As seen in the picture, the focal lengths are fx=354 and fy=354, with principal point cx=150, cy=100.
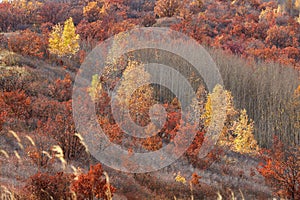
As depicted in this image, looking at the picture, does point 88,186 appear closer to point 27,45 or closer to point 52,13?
point 27,45

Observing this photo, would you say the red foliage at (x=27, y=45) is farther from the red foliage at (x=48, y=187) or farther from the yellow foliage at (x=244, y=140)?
the red foliage at (x=48, y=187)

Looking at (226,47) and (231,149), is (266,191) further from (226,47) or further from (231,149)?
(226,47)

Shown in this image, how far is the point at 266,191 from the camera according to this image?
1903 cm

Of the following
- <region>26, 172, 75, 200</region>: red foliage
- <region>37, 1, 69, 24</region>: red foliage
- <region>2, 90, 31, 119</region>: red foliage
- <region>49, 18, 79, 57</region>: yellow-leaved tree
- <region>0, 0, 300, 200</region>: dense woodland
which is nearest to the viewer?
<region>26, 172, 75, 200</region>: red foliage

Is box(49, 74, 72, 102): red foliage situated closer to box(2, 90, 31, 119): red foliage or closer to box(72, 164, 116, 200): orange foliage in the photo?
box(2, 90, 31, 119): red foliage

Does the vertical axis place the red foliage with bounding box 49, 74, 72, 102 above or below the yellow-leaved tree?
below

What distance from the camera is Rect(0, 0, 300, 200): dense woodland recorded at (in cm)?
1439

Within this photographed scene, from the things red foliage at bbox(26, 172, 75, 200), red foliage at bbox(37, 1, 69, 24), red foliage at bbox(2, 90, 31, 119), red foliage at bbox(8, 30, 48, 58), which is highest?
red foliage at bbox(37, 1, 69, 24)

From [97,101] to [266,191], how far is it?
560 inches

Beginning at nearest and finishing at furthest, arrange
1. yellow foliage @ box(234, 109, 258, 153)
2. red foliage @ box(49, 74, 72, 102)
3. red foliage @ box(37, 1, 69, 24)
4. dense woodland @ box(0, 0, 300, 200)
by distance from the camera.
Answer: dense woodland @ box(0, 0, 300, 200), yellow foliage @ box(234, 109, 258, 153), red foliage @ box(49, 74, 72, 102), red foliage @ box(37, 1, 69, 24)

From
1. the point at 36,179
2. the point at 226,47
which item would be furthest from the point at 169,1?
the point at 36,179

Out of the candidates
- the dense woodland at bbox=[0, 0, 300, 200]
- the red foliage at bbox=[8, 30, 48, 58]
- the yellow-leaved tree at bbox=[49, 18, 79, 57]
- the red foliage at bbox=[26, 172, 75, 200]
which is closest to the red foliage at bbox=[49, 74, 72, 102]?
the dense woodland at bbox=[0, 0, 300, 200]

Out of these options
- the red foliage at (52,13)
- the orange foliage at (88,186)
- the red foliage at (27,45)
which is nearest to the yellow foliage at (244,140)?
the orange foliage at (88,186)

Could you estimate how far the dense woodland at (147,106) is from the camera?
47.2 feet
